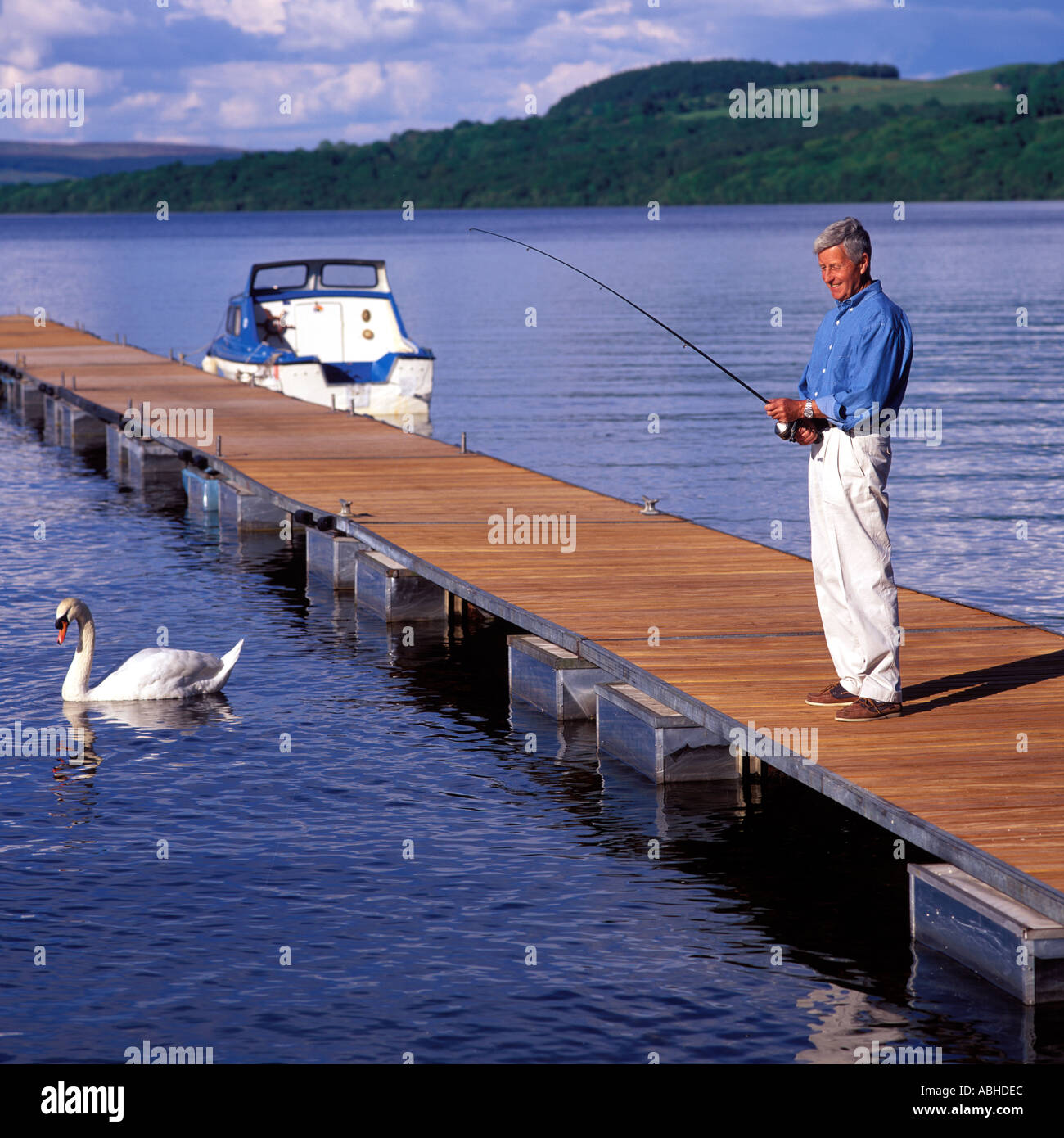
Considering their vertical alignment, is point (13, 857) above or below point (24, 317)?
below

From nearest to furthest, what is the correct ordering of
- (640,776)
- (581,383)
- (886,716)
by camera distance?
(886,716)
(640,776)
(581,383)

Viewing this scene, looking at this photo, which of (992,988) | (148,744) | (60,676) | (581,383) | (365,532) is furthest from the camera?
(581,383)

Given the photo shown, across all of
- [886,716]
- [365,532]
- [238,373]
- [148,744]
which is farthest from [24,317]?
[886,716]

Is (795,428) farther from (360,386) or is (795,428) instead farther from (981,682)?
(360,386)

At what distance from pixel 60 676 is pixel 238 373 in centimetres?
1778

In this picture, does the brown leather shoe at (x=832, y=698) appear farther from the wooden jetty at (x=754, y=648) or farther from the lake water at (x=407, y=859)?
the lake water at (x=407, y=859)

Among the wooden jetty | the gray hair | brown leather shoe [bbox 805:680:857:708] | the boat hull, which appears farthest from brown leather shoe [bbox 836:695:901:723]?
the boat hull

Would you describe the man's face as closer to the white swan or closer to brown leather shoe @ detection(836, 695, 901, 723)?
brown leather shoe @ detection(836, 695, 901, 723)

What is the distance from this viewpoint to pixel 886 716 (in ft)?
30.9

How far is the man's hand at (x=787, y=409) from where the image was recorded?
848 centimetres

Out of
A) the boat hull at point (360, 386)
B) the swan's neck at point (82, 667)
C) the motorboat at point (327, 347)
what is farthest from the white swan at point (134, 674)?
the motorboat at point (327, 347)

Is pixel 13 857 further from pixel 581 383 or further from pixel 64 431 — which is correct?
pixel 581 383

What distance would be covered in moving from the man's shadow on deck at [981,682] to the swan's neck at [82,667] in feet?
19.1
